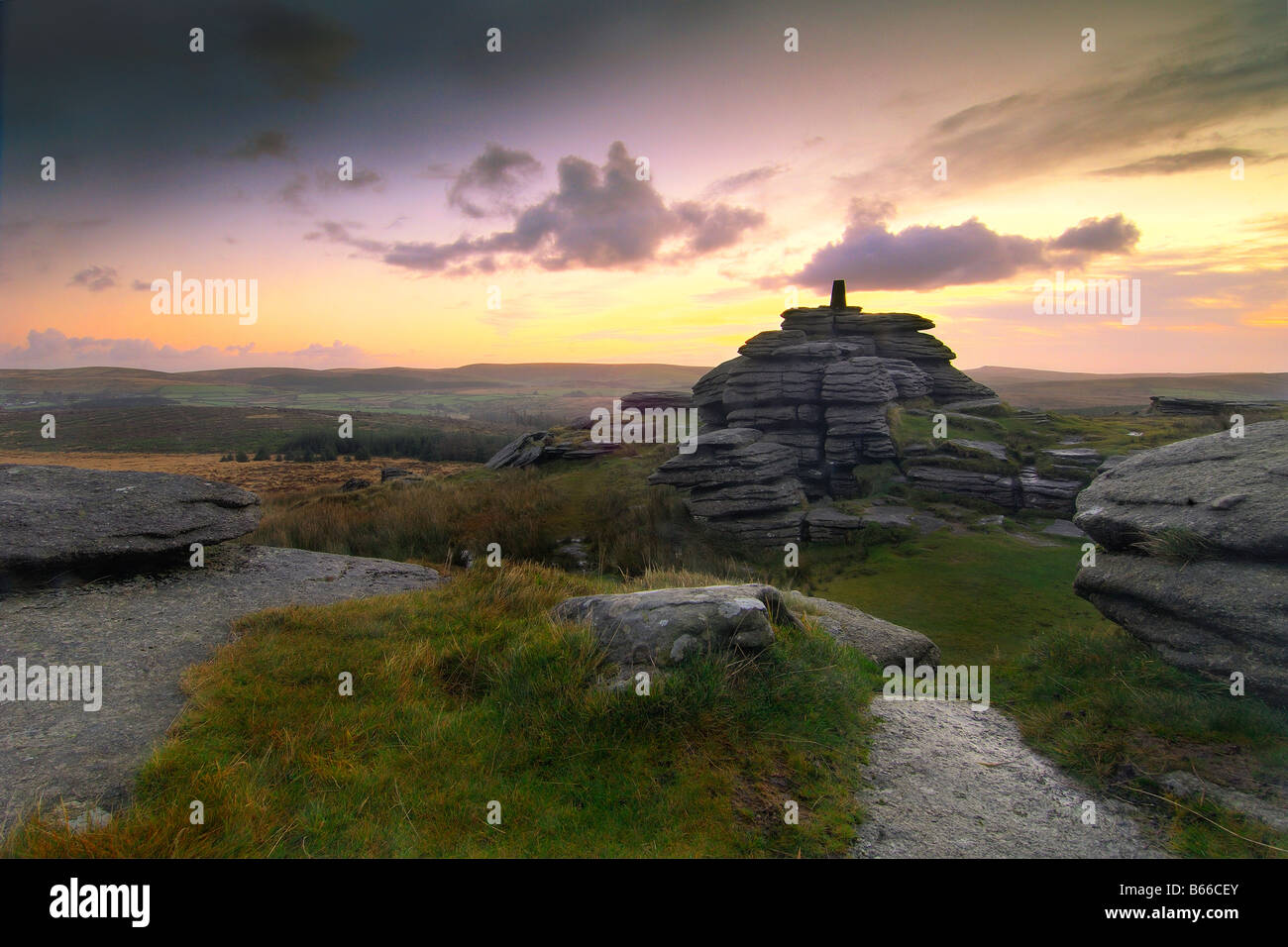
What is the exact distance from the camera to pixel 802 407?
28.3 meters

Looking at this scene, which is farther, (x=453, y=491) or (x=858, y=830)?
(x=453, y=491)

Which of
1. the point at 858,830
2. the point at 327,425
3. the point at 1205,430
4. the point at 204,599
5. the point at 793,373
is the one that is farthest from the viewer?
the point at 327,425

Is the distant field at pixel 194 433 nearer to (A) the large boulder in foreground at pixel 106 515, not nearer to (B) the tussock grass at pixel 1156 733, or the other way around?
(A) the large boulder in foreground at pixel 106 515

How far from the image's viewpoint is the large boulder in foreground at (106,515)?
27.9ft

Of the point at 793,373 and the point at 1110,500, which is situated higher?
the point at 793,373

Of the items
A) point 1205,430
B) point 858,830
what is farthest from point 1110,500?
point 1205,430

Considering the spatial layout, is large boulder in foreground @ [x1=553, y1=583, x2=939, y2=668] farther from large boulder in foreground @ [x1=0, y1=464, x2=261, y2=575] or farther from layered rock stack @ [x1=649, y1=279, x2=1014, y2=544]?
layered rock stack @ [x1=649, y1=279, x2=1014, y2=544]

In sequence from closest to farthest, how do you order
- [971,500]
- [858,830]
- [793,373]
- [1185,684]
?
[858,830]
[1185,684]
[971,500]
[793,373]

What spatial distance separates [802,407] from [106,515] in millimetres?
25155

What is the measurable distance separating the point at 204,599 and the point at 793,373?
25.4 meters

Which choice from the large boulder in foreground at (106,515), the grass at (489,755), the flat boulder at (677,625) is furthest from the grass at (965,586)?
the large boulder in foreground at (106,515)

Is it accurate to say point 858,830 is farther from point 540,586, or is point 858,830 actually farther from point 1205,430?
point 1205,430

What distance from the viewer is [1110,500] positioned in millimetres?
7684

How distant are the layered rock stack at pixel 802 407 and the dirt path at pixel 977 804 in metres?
15.8
